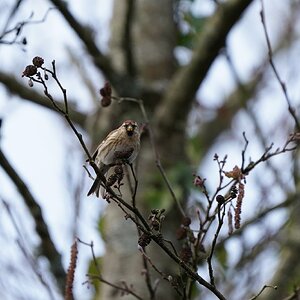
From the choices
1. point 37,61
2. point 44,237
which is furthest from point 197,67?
point 37,61

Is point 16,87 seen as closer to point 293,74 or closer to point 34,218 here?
point 34,218

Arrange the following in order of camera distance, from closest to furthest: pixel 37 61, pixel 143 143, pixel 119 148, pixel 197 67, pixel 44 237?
pixel 37 61, pixel 119 148, pixel 44 237, pixel 197 67, pixel 143 143

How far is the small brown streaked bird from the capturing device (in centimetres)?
291

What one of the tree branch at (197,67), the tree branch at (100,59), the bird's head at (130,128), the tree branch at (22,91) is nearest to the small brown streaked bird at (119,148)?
the bird's head at (130,128)

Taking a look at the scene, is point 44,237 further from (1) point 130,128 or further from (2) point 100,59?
(2) point 100,59

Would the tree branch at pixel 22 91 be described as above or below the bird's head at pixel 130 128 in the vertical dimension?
above

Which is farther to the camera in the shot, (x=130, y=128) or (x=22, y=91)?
(x=22, y=91)

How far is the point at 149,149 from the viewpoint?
197 inches

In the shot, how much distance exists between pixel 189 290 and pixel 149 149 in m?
2.34

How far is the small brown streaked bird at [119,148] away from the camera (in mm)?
2912

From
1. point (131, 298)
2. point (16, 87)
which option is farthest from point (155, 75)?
point (131, 298)

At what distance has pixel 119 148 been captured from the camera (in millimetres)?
2928

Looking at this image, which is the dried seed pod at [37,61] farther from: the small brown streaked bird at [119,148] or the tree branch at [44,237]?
the tree branch at [44,237]

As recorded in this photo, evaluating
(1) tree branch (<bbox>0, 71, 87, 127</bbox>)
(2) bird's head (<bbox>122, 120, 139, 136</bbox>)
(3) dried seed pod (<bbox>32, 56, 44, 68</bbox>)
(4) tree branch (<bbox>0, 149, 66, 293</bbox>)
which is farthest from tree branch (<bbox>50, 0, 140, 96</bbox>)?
(3) dried seed pod (<bbox>32, 56, 44, 68</bbox>)
